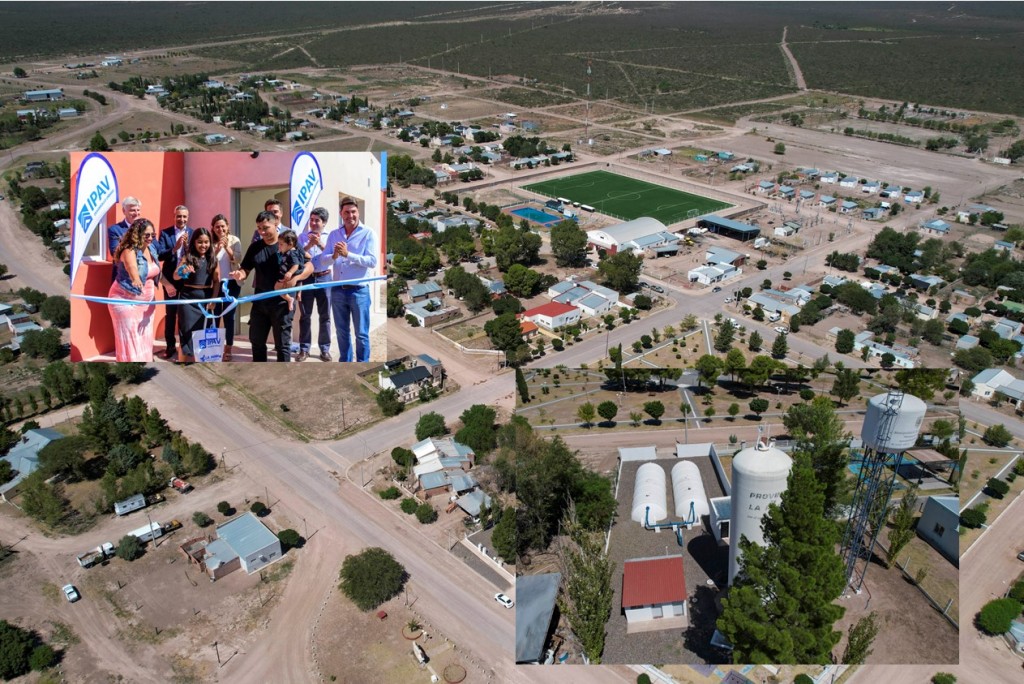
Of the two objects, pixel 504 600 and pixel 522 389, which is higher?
pixel 522 389

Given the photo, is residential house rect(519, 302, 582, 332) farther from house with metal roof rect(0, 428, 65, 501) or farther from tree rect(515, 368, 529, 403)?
tree rect(515, 368, 529, 403)

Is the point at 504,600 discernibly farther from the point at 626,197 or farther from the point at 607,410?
the point at 626,197

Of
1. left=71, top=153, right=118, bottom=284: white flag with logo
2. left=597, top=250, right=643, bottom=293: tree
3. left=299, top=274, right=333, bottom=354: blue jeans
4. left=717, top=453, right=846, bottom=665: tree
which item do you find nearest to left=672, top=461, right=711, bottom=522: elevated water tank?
left=717, top=453, right=846, bottom=665: tree

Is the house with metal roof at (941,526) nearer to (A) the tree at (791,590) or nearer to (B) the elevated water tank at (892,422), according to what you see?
(B) the elevated water tank at (892,422)

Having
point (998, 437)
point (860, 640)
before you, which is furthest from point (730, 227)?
point (860, 640)

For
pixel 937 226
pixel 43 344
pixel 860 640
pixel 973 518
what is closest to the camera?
pixel 860 640

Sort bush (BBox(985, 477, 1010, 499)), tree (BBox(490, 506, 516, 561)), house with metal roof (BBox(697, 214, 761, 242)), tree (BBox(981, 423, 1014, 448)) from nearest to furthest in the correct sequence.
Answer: tree (BBox(490, 506, 516, 561)) → bush (BBox(985, 477, 1010, 499)) → tree (BBox(981, 423, 1014, 448)) → house with metal roof (BBox(697, 214, 761, 242))

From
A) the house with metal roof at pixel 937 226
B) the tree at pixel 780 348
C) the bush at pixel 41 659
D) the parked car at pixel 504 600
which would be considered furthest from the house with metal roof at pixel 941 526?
the house with metal roof at pixel 937 226

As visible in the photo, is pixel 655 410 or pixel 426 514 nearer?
pixel 655 410
